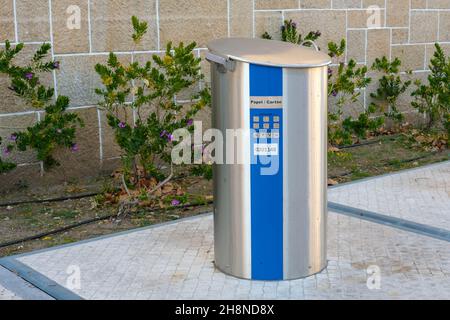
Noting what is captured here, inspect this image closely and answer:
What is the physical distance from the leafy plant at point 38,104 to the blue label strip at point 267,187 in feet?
8.73

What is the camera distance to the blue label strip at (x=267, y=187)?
399 centimetres

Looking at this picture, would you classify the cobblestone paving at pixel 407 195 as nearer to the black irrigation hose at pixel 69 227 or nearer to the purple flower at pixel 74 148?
the black irrigation hose at pixel 69 227

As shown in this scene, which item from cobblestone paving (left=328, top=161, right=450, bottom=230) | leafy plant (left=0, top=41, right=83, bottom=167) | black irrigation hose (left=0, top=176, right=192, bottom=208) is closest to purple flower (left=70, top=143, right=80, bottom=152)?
leafy plant (left=0, top=41, right=83, bottom=167)

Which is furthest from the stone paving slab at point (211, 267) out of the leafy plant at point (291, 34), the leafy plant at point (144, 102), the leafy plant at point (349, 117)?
the leafy plant at point (291, 34)

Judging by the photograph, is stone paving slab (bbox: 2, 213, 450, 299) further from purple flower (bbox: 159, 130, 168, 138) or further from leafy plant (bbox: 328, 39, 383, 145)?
leafy plant (bbox: 328, 39, 383, 145)

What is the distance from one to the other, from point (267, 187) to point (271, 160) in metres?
0.15

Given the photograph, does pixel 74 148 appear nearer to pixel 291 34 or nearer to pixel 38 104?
pixel 38 104

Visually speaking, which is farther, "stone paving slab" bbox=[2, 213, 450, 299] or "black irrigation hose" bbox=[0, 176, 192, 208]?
"black irrigation hose" bbox=[0, 176, 192, 208]

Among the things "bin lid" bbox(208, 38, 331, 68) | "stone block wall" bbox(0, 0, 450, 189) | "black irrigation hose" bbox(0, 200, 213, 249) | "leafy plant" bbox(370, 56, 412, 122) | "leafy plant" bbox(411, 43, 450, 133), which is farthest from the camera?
"leafy plant" bbox(370, 56, 412, 122)

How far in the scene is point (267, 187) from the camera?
410 centimetres

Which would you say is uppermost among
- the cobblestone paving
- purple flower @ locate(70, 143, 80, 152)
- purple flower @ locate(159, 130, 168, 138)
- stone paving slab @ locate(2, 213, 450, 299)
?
purple flower @ locate(159, 130, 168, 138)

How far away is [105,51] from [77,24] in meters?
0.38

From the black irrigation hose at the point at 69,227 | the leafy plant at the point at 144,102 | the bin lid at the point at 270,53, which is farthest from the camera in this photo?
the leafy plant at the point at 144,102

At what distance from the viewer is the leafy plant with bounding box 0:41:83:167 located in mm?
6023
